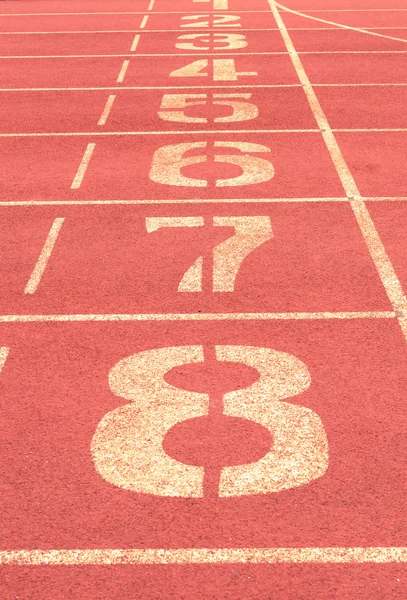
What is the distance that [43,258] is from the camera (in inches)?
368

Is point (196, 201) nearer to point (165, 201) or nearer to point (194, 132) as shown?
point (165, 201)

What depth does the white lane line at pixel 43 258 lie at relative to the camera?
8797mm

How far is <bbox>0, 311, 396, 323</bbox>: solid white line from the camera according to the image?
26.6 feet

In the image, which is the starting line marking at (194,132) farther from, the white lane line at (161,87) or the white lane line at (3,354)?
the white lane line at (3,354)

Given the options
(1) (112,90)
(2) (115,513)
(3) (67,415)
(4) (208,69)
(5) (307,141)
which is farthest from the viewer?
(4) (208,69)

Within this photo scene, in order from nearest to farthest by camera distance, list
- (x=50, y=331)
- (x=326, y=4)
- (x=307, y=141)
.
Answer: (x=50, y=331)
(x=307, y=141)
(x=326, y=4)

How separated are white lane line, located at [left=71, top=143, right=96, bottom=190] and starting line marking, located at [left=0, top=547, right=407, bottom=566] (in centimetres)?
641

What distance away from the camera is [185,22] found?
22.1 m

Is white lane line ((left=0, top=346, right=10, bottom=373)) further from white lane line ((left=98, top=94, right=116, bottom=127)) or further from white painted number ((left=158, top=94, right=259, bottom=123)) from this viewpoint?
white painted number ((left=158, top=94, right=259, bottom=123))

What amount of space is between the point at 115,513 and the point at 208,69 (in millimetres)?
12653

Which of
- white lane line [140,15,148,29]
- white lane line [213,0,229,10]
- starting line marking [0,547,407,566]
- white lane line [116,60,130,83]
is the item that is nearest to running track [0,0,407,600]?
starting line marking [0,547,407,566]

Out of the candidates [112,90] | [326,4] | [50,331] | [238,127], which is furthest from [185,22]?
[50,331]

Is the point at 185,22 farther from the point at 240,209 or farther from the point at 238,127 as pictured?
the point at 240,209

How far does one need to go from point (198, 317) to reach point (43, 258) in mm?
2008
